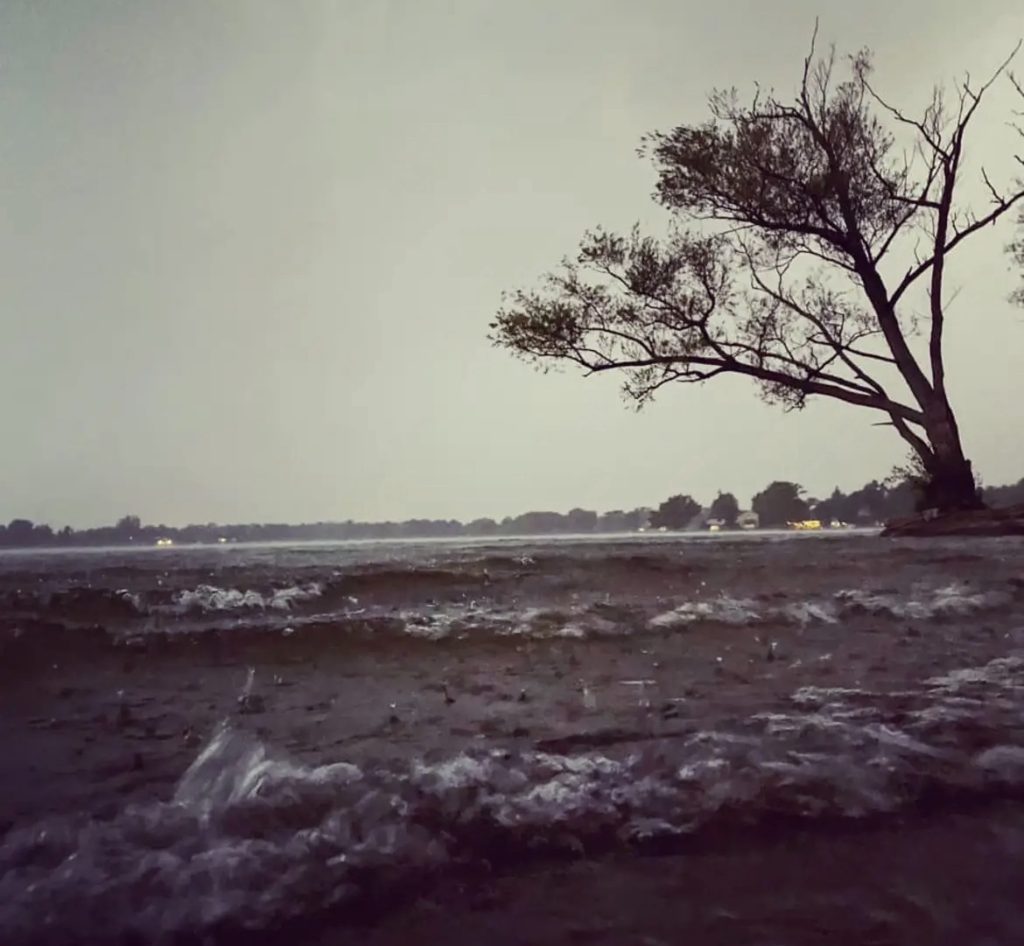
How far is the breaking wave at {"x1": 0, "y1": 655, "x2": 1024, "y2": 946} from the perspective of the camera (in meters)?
0.83

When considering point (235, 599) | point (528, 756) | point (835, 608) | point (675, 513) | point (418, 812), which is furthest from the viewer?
point (675, 513)

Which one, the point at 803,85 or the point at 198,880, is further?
the point at 803,85

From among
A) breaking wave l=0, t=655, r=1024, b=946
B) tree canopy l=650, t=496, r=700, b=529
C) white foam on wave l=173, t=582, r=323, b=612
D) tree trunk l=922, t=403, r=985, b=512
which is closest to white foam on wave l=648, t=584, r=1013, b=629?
breaking wave l=0, t=655, r=1024, b=946

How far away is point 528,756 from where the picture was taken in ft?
3.94

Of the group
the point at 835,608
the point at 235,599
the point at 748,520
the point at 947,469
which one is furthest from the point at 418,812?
the point at 947,469

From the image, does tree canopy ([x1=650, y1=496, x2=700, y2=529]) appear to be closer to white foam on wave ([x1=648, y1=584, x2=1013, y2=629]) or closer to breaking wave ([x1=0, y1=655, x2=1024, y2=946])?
white foam on wave ([x1=648, y1=584, x2=1013, y2=629])

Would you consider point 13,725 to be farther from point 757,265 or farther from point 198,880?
point 757,265

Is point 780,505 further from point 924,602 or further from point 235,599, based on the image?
point 235,599

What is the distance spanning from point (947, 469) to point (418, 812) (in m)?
4.51

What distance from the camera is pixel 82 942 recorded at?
760 mm

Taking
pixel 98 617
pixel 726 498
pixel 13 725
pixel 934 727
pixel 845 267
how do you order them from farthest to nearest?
1. pixel 845 267
2. pixel 726 498
3. pixel 98 617
4. pixel 13 725
5. pixel 934 727

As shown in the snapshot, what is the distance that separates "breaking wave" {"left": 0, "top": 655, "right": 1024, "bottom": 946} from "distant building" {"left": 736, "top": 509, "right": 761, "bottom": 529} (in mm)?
3130

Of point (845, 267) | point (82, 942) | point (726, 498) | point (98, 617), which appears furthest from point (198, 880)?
point (845, 267)

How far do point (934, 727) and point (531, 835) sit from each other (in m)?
0.78
